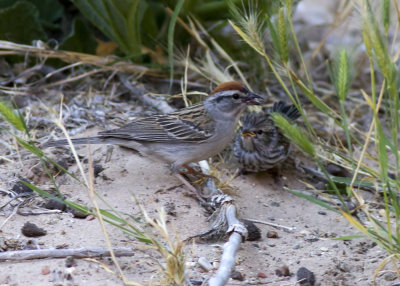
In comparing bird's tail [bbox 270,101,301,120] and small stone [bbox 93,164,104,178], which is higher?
bird's tail [bbox 270,101,301,120]

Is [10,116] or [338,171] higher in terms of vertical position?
[10,116]

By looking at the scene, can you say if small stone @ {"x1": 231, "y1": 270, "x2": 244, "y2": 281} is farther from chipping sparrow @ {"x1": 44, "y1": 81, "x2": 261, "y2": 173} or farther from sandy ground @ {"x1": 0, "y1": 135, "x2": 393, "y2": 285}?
chipping sparrow @ {"x1": 44, "y1": 81, "x2": 261, "y2": 173}

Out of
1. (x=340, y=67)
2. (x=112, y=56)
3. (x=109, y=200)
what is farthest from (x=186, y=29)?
(x=340, y=67)

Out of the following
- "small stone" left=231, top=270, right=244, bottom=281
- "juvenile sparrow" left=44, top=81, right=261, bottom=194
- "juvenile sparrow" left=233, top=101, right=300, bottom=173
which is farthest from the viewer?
"juvenile sparrow" left=233, top=101, right=300, bottom=173

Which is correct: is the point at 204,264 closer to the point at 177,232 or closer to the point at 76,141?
the point at 177,232

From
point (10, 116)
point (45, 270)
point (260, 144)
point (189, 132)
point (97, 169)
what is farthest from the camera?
point (260, 144)

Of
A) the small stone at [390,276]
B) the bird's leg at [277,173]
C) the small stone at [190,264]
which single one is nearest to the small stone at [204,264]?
the small stone at [190,264]

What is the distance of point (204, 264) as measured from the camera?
3.63m

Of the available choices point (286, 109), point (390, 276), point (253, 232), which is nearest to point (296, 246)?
point (253, 232)

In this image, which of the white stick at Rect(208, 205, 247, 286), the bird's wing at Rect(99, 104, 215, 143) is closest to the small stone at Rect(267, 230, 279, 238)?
the white stick at Rect(208, 205, 247, 286)

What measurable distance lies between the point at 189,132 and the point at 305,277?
189 centimetres

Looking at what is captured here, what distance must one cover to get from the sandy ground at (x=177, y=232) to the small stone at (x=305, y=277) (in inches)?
2.8

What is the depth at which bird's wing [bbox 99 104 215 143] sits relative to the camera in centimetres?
504

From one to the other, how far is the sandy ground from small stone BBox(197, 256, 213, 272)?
35 mm
